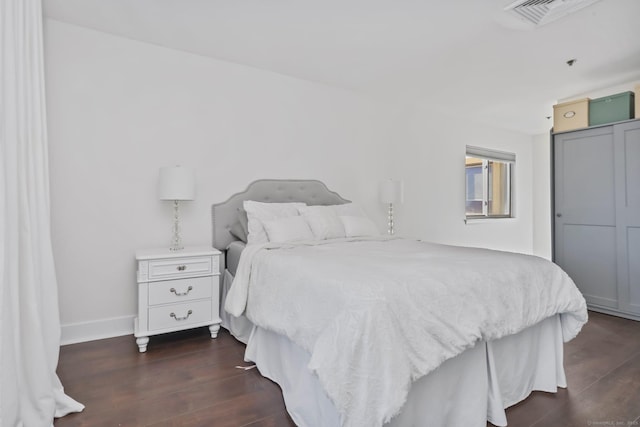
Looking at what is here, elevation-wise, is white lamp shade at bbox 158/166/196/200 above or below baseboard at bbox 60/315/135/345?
above

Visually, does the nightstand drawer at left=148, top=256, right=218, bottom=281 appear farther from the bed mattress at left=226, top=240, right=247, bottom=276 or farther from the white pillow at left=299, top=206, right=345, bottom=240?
the white pillow at left=299, top=206, right=345, bottom=240

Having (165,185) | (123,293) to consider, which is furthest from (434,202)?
(123,293)

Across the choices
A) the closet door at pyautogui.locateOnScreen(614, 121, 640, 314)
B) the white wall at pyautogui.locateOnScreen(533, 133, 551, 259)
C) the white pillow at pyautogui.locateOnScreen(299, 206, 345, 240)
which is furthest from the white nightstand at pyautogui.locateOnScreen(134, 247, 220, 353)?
the white wall at pyautogui.locateOnScreen(533, 133, 551, 259)

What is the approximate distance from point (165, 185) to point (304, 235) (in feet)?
3.77

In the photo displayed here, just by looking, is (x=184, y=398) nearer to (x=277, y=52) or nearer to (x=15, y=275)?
(x=15, y=275)

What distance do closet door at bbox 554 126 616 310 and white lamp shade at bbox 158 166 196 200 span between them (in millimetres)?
3866

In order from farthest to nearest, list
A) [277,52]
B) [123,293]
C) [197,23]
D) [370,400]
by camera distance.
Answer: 1. [277,52]
2. [123,293]
3. [197,23]
4. [370,400]

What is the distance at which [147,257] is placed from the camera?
7.97 feet

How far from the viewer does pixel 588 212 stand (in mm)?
3619

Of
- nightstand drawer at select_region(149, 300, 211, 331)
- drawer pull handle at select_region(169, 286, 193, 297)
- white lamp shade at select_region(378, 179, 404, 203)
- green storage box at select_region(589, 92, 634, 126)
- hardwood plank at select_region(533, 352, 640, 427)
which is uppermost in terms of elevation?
green storage box at select_region(589, 92, 634, 126)

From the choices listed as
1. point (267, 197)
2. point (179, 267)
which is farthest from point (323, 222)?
point (179, 267)

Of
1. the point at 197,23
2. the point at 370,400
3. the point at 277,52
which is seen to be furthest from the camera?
the point at 277,52

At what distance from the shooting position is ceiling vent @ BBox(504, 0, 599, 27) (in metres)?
2.23

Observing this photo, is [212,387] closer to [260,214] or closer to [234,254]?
[234,254]
